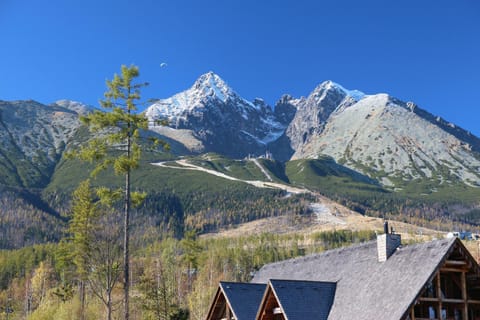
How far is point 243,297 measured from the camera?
36.2 m

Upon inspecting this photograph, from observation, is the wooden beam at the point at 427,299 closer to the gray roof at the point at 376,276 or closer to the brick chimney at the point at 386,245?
the gray roof at the point at 376,276

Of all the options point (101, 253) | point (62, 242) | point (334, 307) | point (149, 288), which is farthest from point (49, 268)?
point (334, 307)

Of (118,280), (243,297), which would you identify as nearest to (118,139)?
(243,297)

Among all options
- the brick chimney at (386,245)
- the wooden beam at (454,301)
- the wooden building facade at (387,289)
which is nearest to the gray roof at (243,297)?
the wooden building facade at (387,289)

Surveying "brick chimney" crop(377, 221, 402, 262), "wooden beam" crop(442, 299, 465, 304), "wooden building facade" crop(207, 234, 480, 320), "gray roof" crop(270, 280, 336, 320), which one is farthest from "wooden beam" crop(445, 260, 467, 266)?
"gray roof" crop(270, 280, 336, 320)

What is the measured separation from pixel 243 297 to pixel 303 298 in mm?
5114

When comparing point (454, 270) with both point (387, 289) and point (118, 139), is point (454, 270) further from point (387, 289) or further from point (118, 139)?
point (118, 139)

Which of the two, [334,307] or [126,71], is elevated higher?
[126,71]

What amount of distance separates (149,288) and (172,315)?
300 inches

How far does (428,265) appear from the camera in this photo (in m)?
28.4

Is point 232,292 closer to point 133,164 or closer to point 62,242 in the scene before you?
point 133,164

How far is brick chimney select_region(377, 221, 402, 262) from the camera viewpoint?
32469mm

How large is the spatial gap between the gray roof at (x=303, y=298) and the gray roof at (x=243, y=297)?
3992mm

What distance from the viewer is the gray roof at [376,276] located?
27.9 meters
